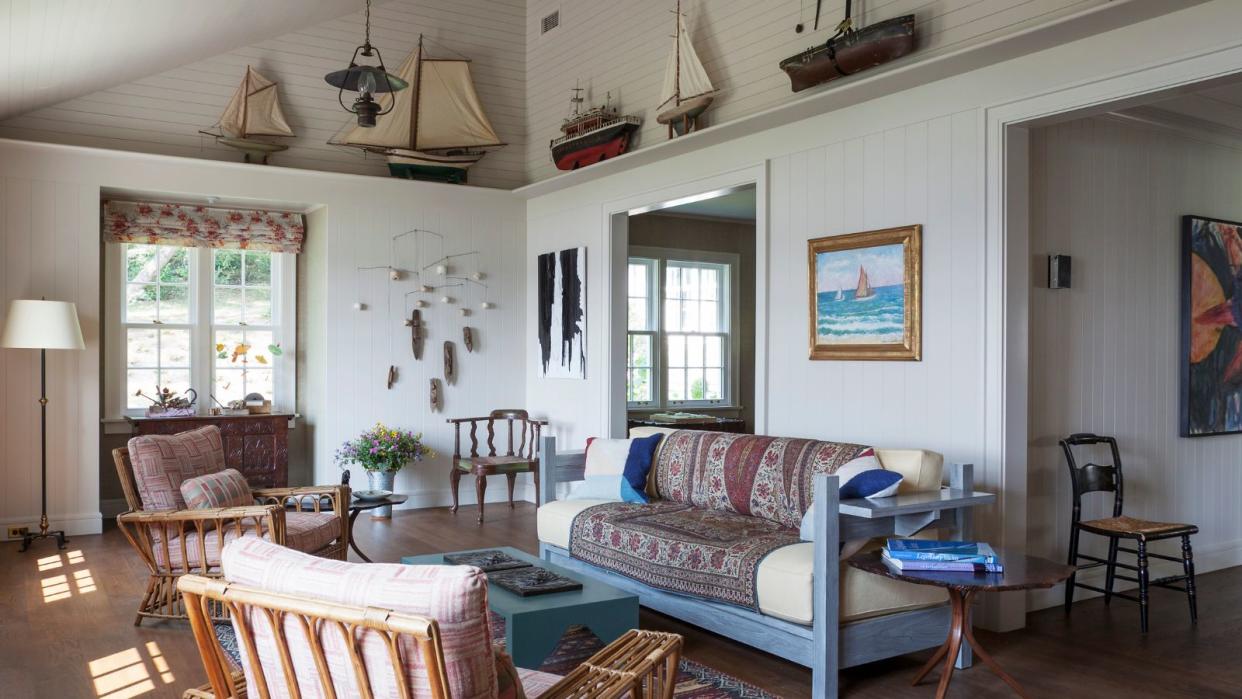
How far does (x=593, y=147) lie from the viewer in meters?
7.12

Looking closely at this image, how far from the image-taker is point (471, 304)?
8117 millimetres

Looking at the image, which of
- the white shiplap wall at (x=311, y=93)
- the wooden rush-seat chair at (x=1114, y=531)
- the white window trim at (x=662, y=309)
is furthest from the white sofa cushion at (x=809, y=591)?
the white window trim at (x=662, y=309)

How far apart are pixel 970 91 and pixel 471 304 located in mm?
4789

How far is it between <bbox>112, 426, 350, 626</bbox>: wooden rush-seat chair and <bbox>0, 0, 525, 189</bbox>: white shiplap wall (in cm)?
345

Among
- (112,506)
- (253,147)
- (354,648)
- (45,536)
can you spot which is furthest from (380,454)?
(354,648)

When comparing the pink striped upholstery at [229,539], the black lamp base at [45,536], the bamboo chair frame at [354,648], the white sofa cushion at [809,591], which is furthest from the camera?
the black lamp base at [45,536]

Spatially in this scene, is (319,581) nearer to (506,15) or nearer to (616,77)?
(616,77)

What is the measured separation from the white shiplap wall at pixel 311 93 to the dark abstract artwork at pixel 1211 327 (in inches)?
215

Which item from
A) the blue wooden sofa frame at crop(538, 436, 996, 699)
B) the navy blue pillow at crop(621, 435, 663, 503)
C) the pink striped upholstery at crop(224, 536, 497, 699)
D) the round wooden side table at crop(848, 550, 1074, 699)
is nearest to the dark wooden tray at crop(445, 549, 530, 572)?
the blue wooden sofa frame at crop(538, 436, 996, 699)

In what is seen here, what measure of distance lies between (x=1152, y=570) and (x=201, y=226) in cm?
716

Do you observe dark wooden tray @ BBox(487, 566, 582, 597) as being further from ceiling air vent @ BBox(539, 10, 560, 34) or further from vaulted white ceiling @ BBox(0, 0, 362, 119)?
ceiling air vent @ BBox(539, 10, 560, 34)

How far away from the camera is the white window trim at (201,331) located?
24.0 feet

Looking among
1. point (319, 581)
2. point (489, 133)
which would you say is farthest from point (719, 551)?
point (489, 133)

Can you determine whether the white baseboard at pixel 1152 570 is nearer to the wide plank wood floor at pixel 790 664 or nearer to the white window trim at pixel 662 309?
the wide plank wood floor at pixel 790 664
